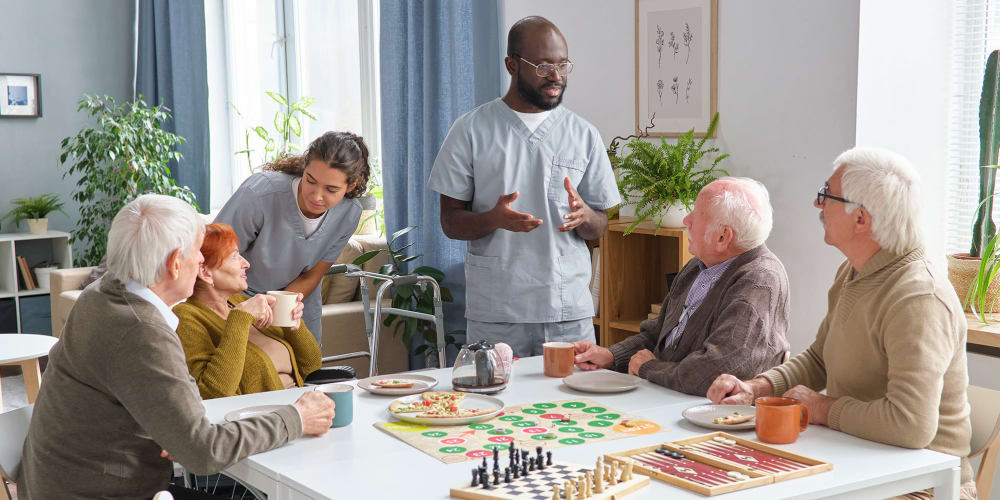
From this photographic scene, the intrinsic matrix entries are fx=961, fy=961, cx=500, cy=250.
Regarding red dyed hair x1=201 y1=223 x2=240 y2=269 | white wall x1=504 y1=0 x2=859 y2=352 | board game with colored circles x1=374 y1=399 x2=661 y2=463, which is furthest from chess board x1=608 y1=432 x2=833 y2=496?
white wall x1=504 y1=0 x2=859 y2=352

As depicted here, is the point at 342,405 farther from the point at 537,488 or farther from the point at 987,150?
the point at 987,150

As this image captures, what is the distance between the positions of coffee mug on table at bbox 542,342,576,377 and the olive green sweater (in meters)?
0.71

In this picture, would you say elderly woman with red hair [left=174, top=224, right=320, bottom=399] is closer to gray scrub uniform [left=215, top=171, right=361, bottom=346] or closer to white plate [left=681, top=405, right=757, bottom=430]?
gray scrub uniform [left=215, top=171, right=361, bottom=346]

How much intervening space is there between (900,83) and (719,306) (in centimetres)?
135

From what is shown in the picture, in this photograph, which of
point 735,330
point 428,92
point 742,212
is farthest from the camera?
point 428,92

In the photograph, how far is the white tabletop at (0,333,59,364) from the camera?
373cm

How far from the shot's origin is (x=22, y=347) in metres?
3.92

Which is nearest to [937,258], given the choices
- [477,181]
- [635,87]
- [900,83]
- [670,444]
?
[900,83]

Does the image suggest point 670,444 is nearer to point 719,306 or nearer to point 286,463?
point 719,306

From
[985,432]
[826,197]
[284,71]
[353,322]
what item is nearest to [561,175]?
[826,197]

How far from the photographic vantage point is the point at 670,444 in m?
1.84

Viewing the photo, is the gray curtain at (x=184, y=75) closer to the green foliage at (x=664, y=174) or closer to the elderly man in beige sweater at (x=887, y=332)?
the green foliage at (x=664, y=174)

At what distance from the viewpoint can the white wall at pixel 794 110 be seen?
3.15m

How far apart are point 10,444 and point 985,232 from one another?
2.82m
